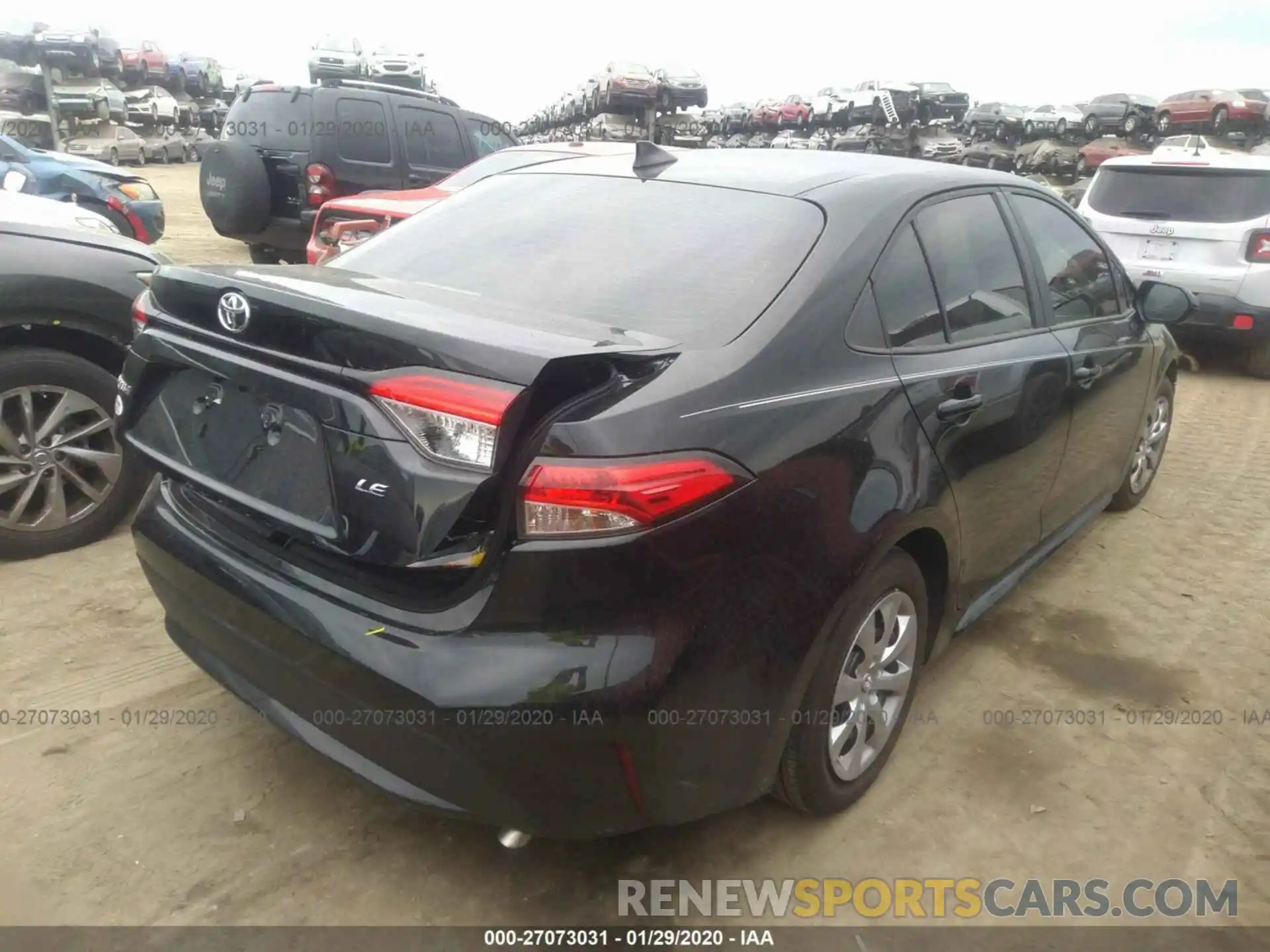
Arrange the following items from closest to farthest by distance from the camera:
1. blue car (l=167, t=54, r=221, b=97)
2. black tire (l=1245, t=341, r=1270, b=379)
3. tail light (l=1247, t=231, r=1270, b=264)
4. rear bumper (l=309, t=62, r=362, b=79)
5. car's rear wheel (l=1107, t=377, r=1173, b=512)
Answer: car's rear wheel (l=1107, t=377, r=1173, b=512) < tail light (l=1247, t=231, r=1270, b=264) < black tire (l=1245, t=341, r=1270, b=379) < rear bumper (l=309, t=62, r=362, b=79) < blue car (l=167, t=54, r=221, b=97)

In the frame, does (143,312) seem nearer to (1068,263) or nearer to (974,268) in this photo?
(974,268)

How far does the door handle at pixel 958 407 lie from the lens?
8.43 ft

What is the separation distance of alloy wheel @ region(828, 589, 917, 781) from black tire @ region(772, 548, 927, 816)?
26mm

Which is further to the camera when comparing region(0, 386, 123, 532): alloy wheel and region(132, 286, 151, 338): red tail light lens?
region(0, 386, 123, 532): alloy wheel

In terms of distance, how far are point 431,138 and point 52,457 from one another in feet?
25.2

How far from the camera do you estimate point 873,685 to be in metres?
2.59

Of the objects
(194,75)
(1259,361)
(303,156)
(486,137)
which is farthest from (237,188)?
(194,75)

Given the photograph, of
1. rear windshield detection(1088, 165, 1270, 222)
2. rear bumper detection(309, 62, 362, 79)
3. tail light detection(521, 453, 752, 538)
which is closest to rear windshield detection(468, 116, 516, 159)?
rear windshield detection(1088, 165, 1270, 222)

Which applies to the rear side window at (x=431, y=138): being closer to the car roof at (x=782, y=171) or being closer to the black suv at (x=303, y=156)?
the black suv at (x=303, y=156)

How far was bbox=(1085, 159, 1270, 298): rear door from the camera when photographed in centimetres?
773

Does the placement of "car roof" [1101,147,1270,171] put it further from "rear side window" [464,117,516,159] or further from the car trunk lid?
the car trunk lid

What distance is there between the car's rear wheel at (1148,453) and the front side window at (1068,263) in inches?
38.9

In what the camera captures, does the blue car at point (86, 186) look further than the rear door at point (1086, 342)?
Yes

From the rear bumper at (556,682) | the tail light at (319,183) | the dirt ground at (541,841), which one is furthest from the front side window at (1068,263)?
the tail light at (319,183)
